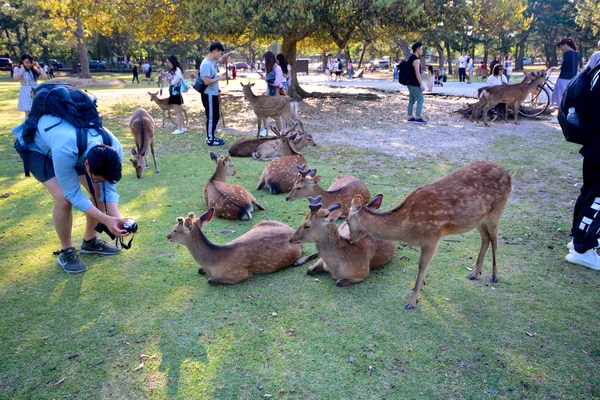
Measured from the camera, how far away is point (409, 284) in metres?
4.08

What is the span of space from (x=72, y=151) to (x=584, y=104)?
4.48 meters

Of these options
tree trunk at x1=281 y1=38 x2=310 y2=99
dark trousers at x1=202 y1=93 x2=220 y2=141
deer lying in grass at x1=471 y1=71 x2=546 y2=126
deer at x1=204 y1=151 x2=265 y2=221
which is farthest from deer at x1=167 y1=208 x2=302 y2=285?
tree trunk at x1=281 y1=38 x2=310 y2=99

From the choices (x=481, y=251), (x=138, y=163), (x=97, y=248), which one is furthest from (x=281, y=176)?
(x=481, y=251)

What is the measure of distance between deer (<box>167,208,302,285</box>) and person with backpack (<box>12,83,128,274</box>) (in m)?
0.68

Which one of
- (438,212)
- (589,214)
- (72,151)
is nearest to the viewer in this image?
(72,151)

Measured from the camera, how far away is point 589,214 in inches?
167

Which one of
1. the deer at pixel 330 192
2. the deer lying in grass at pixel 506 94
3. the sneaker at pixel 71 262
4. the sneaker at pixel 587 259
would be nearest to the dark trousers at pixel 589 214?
the sneaker at pixel 587 259

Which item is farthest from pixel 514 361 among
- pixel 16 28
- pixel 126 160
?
pixel 16 28

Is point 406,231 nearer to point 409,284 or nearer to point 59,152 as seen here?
point 409,284

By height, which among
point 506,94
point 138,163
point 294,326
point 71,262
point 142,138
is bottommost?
point 294,326

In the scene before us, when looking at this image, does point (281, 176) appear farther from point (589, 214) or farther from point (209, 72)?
point (209, 72)

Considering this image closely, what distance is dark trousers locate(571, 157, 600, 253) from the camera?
4203 mm

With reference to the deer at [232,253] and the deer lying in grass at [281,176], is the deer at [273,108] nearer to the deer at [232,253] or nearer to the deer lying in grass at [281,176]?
the deer lying in grass at [281,176]

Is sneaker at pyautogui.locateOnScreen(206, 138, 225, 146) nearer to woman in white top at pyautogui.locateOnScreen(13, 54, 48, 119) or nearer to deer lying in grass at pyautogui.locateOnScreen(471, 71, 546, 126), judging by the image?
woman in white top at pyautogui.locateOnScreen(13, 54, 48, 119)
